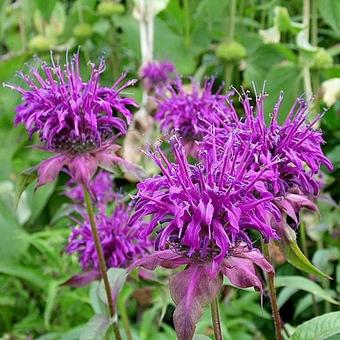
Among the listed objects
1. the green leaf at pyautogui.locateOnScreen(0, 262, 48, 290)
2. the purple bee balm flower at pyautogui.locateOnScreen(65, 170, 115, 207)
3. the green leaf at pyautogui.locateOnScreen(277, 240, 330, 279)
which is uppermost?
the green leaf at pyautogui.locateOnScreen(277, 240, 330, 279)

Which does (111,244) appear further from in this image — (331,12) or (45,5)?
(45,5)

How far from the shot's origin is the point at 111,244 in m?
1.15

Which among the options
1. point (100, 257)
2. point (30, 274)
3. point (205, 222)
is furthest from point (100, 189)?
point (205, 222)

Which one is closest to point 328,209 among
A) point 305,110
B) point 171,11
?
point 305,110

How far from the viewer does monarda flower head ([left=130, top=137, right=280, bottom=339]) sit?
667mm

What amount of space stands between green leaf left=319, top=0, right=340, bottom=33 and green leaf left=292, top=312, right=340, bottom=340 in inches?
39.4

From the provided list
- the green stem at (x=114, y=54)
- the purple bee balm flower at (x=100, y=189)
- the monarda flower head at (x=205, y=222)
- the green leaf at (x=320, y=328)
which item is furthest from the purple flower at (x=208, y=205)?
the green stem at (x=114, y=54)

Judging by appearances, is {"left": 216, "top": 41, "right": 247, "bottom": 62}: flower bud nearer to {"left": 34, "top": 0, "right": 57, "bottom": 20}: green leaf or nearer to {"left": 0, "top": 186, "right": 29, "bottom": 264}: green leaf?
A: {"left": 34, "top": 0, "right": 57, "bottom": 20}: green leaf

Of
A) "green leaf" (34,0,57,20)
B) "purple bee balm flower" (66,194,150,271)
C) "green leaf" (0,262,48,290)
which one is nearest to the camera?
"purple bee balm flower" (66,194,150,271)

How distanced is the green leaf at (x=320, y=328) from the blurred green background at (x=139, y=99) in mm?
173

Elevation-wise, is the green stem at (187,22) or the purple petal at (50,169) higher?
the purple petal at (50,169)

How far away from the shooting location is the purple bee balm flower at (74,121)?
94 centimetres

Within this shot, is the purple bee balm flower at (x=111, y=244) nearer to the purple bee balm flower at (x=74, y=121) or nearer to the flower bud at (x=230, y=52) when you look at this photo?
the purple bee balm flower at (x=74, y=121)

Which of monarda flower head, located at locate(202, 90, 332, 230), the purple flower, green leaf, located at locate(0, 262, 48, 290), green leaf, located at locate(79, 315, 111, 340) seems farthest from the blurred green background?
the purple flower
